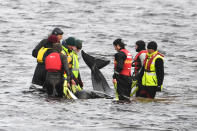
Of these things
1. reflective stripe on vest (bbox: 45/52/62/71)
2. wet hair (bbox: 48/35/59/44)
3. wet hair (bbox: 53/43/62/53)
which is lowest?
reflective stripe on vest (bbox: 45/52/62/71)

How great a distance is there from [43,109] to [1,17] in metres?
24.9

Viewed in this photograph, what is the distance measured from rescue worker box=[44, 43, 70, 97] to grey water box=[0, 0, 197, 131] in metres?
0.34

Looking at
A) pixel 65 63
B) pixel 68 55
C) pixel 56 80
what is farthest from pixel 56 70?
pixel 68 55

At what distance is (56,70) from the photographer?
560 inches

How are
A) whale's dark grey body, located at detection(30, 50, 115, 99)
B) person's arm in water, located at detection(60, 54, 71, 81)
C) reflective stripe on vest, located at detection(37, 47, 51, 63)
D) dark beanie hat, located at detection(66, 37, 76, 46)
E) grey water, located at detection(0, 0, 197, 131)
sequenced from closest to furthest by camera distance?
grey water, located at detection(0, 0, 197, 131), person's arm in water, located at detection(60, 54, 71, 81), dark beanie hat, located at detection(66, 37, 76, 46), reflective stripe on vest, located at detection(37, 47, 51, 63), whale's dark grey body, located at detection(30, 50, 115, 99)

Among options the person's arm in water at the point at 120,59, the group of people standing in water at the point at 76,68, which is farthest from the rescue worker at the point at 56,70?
the person's arm in water at the point at 120,59

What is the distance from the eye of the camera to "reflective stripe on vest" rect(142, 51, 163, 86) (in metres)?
14.6

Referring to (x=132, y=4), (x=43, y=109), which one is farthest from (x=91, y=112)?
(x=132, y=4)

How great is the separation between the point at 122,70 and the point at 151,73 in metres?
0.83

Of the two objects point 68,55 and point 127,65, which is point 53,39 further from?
point 127,65

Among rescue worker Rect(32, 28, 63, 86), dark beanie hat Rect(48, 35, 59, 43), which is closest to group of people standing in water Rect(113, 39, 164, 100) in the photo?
dark beanie hat Rect(48, 35, 59, 43)

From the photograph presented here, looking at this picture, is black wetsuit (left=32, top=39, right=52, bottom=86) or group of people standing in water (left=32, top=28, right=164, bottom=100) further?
black wetsuit (left=32, top=39, right=52, bottom=86)

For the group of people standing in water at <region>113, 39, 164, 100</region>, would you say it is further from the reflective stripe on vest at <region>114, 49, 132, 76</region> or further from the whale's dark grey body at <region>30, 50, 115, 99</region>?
the whale's dark grey body at <region>30, 50, 115, 99</region>

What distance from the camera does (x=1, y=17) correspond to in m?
37.4
